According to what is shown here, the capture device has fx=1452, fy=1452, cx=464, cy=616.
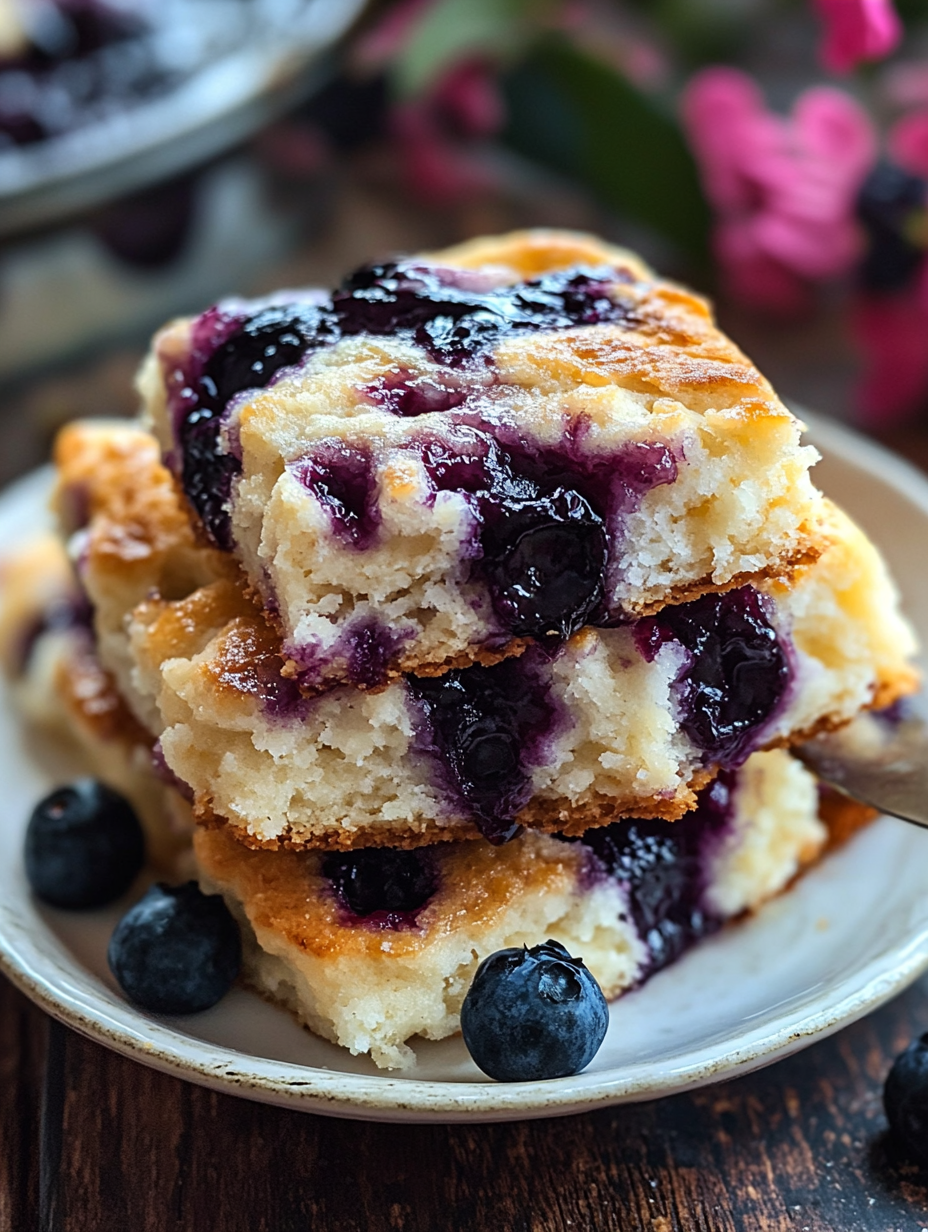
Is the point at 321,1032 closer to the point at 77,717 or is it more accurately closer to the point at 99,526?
the point at 77,717

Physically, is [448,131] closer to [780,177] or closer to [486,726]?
[780,177]

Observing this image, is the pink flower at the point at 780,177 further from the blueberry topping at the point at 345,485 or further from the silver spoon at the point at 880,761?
the blueberry topping at the point at 345,485

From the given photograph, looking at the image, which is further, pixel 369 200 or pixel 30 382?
pixel 369 200

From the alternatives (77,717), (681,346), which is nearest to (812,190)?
(681,346)

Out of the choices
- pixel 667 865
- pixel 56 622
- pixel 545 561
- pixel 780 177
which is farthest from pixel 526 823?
pixel 780 177

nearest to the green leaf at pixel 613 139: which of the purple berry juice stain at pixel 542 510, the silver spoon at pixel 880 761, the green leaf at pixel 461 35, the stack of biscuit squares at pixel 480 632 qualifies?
the green leaf at pixel 461 35

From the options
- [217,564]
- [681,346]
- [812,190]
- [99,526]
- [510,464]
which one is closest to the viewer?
[510,464]
